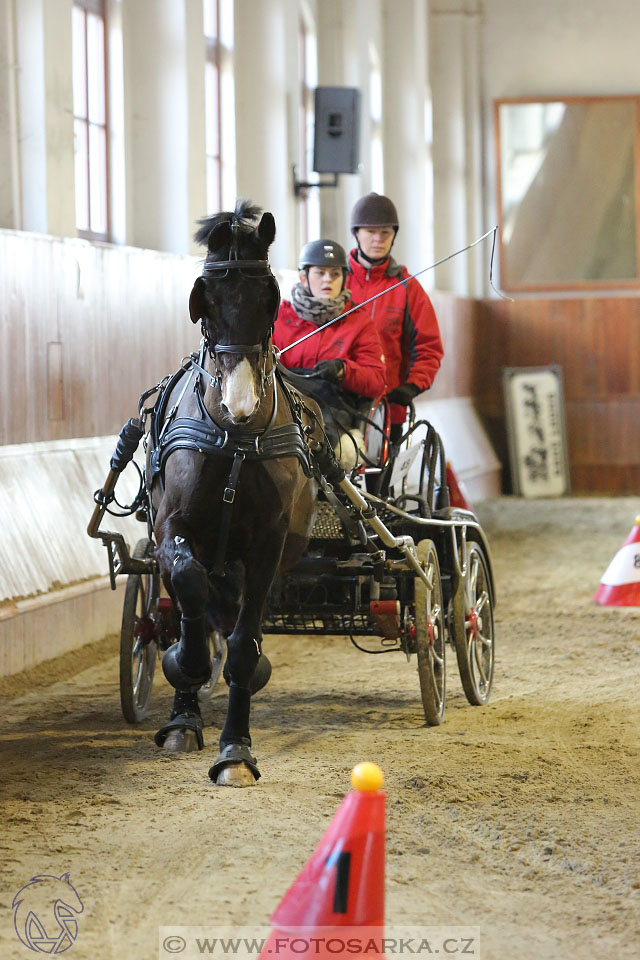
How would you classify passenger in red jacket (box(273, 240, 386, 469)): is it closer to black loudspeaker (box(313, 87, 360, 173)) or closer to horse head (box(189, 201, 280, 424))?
horse head (box(189, 201, 280, 424))

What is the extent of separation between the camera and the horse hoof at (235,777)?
4.55 metres

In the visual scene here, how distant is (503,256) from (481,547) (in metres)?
14.3

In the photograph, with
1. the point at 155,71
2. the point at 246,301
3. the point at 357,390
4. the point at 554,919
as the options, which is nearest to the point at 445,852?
the point at 554,919

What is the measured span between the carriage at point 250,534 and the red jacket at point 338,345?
186mm

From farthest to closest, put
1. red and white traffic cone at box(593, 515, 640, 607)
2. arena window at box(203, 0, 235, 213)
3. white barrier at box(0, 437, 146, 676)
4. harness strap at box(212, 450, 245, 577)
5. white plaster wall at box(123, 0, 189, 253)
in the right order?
arena window at box(203, 0, 235, 213) → white plaster wall at box(123, 0, 189, 253) → red and white traffic cone at box(593, 515, 640, 607) → white barrier at box(0, 437, 146, 676) → harness strap at box(212, 450, 245, 577)

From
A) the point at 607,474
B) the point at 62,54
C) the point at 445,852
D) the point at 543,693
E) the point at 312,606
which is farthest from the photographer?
the point at 607,474

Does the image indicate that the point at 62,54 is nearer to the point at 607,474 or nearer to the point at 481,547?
the point at 481,547

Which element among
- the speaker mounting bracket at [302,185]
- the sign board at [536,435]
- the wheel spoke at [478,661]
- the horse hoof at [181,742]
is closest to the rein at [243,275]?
the horse hoof at [181,742]

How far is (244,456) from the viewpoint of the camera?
4566 mm

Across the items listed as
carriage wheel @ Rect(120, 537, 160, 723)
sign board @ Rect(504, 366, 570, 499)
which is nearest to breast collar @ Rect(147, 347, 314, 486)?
carriage wheel @ Rect(120, 537, 160, 723)

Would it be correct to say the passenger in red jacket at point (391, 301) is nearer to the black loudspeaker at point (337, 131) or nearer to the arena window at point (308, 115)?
the black loudspeaker at point (337, 131)

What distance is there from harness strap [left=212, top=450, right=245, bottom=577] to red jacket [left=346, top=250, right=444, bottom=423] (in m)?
2.17

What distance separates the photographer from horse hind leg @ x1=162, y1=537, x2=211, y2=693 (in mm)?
4562

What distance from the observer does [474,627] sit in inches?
239
